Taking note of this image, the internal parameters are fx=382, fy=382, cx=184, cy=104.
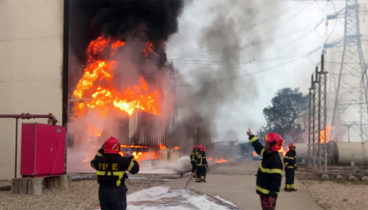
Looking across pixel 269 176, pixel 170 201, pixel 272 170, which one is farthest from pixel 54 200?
pixel 272 170

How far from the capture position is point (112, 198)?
504 centimetres

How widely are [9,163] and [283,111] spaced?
187 ft

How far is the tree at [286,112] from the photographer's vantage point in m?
65.1

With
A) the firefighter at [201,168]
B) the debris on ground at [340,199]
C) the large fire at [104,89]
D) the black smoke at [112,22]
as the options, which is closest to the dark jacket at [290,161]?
the debris on ground at [340,199]

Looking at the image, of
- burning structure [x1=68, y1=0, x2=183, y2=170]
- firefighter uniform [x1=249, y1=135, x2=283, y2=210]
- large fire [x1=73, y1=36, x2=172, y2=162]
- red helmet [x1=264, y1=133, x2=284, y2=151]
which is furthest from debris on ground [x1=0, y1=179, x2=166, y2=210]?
large fire [x1=73, y1=36, x2=172, y2=162]

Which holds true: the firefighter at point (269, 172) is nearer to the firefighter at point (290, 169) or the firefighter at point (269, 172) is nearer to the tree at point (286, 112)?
the firefighter at point (290, 169)

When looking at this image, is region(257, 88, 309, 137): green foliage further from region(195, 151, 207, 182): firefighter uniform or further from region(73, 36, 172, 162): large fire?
region(195, 151, 207, 182): firefighter uniform

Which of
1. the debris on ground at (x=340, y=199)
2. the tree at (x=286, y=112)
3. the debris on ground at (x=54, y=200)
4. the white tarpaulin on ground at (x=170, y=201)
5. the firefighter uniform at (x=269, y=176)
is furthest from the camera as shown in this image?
the tree at (x=286, y=112)

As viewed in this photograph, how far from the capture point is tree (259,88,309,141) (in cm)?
6512

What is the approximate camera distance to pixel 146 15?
30.0 m

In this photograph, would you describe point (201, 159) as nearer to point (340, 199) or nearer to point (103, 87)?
point (340, 199)

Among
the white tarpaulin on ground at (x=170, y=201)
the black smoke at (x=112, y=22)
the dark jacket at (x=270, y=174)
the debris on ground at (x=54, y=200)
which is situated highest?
the black smoke at (x=112, y=22)

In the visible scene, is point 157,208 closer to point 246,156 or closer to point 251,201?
point 251,201

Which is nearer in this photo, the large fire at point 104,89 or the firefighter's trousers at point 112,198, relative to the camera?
the firefighter's trousers at point 112,198
